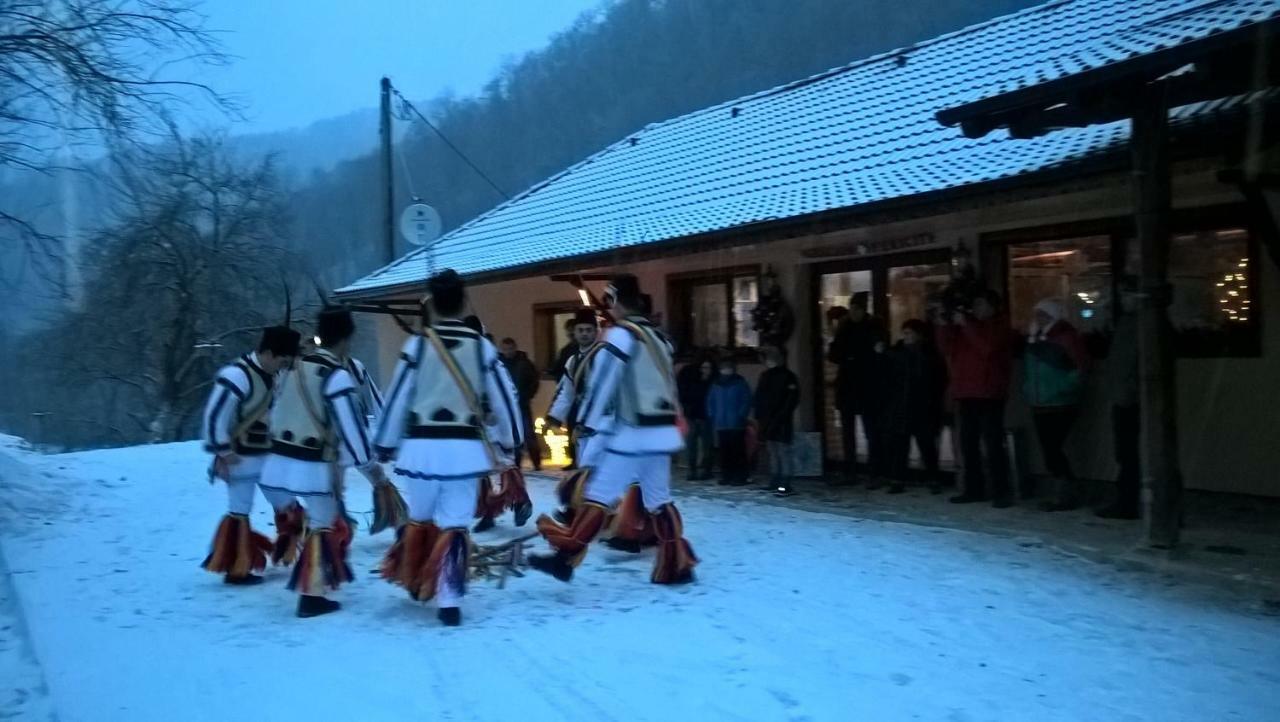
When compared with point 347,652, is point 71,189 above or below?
above

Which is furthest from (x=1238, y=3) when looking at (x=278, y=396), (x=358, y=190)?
(x=358, y=190)

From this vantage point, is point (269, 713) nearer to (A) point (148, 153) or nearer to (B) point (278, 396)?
(B) point (278, 396)

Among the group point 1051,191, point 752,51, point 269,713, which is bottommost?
point 269,713

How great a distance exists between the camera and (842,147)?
1142 cm

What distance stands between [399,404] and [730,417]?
527cm

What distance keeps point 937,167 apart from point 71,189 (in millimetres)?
9832

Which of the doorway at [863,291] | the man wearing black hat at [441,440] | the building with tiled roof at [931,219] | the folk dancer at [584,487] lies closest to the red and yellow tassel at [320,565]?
the man wearing black hat at [441,440]

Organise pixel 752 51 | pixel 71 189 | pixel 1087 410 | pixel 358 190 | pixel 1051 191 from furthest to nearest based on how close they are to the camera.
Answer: pixel 752 51 → pixel 358 190 → pixel 71 189 → pixel 1087 410 → pixel 1051 191

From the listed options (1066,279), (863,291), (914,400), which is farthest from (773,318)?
(1066,279)

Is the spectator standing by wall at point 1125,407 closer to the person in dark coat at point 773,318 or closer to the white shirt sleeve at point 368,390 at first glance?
the person in dark coat at point 773,318

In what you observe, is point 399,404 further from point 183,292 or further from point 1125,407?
point 183,292

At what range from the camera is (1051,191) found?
7.46 metres

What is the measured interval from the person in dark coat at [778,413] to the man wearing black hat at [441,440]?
14.5 ft

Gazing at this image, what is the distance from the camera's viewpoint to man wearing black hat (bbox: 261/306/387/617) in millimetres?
6020
